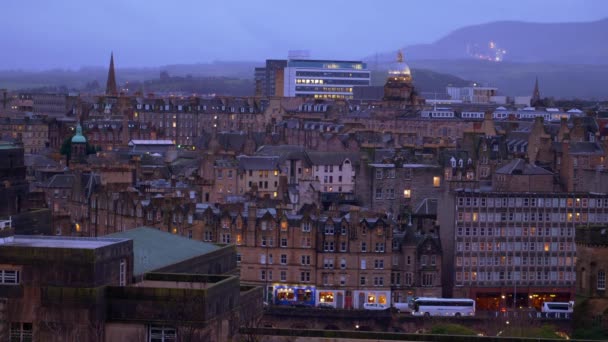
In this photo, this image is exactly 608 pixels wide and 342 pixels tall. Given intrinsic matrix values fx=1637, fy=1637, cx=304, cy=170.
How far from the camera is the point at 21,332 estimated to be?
127ft

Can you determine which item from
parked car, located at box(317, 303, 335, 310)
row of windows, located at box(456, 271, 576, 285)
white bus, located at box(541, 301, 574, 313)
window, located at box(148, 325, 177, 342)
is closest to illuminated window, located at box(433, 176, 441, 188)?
row of windows, located at box(456, 271, 576, 285)

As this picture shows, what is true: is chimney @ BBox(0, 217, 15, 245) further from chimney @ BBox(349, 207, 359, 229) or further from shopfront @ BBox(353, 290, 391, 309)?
shopfront @ BBox(353, 290, 391, 309)

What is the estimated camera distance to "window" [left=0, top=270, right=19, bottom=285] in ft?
127

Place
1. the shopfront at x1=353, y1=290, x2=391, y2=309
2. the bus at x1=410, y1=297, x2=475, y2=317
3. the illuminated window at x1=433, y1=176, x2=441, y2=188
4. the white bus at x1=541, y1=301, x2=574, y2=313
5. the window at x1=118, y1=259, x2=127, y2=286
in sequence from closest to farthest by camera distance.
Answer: the window at x1=118, y1=259, x2=127, y2=286 < the bus at x1=410, y1=297, x2=475, y2=317 < the white bus at x1=541, y1=301, x2=574, y2=313 < the shopfront at x1=353, y1=290, x2=391, y2=309 < the illuminated window at x1=433, y1=176, x2=441, y2=188

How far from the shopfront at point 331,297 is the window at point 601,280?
12919 mm

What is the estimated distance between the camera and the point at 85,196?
80000 millimetres

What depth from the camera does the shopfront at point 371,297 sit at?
69312 mm

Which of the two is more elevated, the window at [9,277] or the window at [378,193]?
the window at [9,277]

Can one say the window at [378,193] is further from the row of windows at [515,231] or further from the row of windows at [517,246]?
Result: the row of windows at [517,246]

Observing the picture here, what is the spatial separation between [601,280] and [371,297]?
1233 cm

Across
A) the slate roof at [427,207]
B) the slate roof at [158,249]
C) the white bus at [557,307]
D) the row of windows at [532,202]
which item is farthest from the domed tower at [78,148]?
the slate roof at [158,249]

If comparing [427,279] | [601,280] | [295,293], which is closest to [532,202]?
[427,279]

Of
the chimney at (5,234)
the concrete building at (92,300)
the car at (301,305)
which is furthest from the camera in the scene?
the car at (301,305)

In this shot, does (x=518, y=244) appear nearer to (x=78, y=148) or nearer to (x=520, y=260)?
(x=520, y=260)
